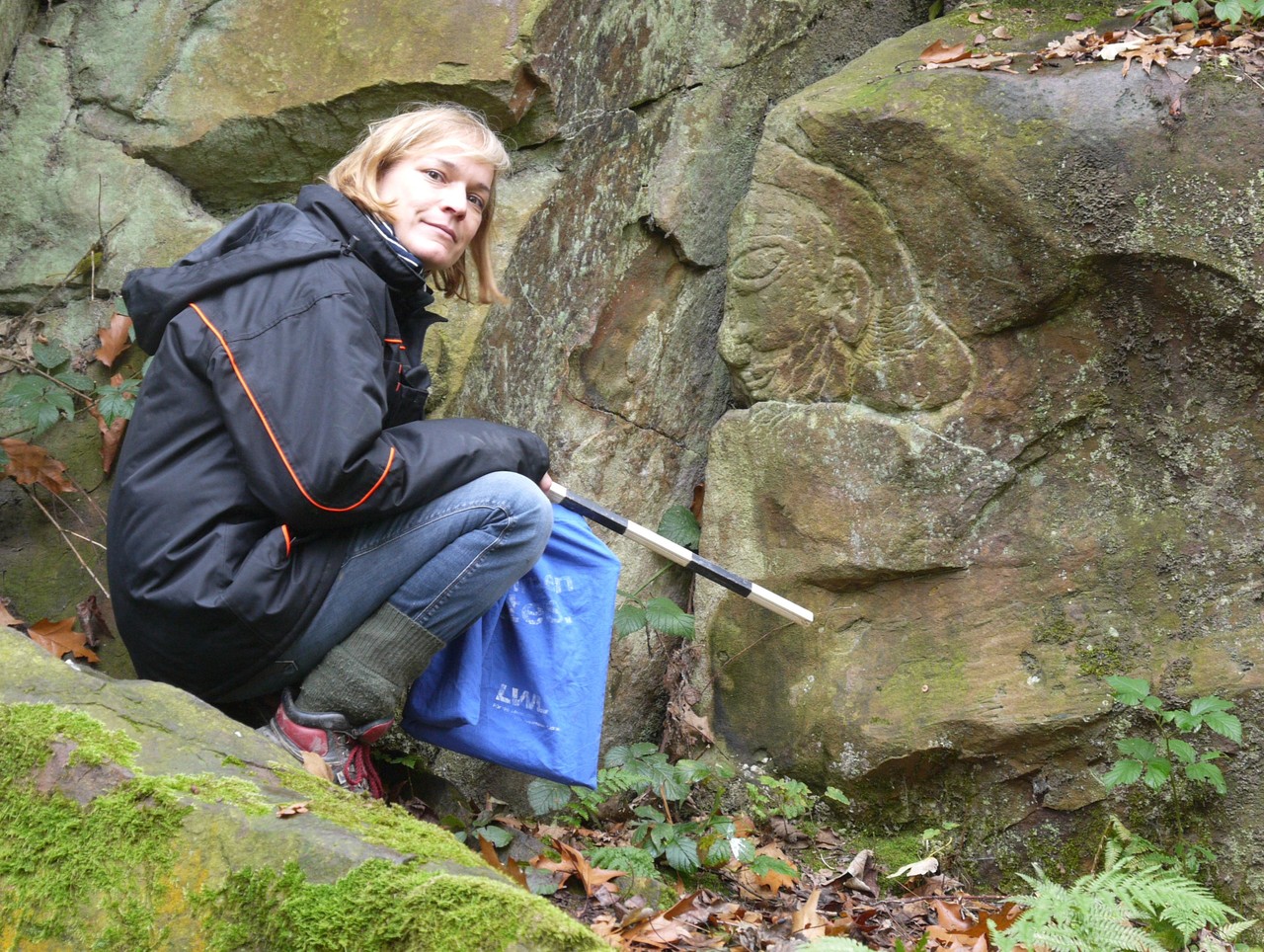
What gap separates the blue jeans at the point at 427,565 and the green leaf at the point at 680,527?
157 centimetres

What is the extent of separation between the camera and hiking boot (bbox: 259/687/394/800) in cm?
288

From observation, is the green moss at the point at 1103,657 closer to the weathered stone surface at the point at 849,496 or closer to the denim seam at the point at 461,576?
the weathered stone surface at the point at 849,496

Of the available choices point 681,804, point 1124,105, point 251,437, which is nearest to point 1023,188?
point 1124,105

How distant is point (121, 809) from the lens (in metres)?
1.98

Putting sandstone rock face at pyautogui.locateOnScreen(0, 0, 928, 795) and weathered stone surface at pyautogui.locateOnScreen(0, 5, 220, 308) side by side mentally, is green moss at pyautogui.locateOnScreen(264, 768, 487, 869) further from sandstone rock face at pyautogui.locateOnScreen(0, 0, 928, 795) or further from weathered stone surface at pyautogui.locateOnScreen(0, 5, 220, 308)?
weathered stone surface at pyautogui.locateOnScreen(0, 5, 220, 308)

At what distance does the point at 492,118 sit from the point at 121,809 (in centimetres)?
273

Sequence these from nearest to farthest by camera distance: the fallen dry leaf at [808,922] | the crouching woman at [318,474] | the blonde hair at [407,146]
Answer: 1. the crouching woman at [318,474]
2. the fallen dry leaf at [808,922]
3. the blonde hair at [407,146]

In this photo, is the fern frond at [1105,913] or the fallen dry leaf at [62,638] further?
the fallen dry leaf at [62,638]

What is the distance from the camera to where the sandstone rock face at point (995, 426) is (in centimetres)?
368

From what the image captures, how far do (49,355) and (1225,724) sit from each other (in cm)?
371

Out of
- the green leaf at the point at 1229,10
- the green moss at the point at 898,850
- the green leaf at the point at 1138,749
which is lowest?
the green moss at the point at 898,850

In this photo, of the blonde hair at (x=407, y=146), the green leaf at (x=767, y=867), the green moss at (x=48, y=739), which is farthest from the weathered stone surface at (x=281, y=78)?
the green leaf at (x=767, y=867)

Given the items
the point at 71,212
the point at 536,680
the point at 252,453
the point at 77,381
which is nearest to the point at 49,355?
the point at 77,381

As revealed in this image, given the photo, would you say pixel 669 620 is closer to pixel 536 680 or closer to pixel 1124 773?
pixel 536 680
